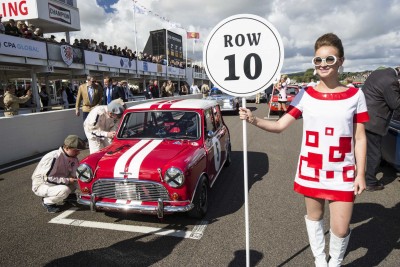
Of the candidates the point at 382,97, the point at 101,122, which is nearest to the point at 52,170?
the point at 101,122

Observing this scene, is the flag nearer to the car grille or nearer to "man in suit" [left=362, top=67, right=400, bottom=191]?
"man in suit" [left=362, top=67, right=400, bottom=191]

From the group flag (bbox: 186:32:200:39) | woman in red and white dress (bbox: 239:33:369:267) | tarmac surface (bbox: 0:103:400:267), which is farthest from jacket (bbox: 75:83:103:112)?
flag (bbox: 186:32:200:39)

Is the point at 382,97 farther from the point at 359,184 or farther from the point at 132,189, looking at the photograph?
the point at 132,189

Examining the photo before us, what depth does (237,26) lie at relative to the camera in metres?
2.47

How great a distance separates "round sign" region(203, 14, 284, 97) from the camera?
245 cm

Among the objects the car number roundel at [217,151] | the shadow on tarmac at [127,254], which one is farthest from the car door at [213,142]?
the shadow on tarmac at [127,254]

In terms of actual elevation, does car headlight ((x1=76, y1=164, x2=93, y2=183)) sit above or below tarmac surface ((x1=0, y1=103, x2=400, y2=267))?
above

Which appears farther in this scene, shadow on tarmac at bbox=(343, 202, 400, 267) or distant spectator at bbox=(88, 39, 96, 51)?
distant spectator at bbox=(88, 39, 96, 51)

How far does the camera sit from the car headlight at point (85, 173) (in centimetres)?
377

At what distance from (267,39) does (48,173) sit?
138 inches

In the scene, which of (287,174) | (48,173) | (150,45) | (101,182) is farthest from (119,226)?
(150,45)

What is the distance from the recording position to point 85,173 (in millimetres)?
3797

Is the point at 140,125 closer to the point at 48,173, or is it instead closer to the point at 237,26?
the point at 48,173

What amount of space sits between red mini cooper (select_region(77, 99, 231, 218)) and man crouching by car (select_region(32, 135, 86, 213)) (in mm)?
458
